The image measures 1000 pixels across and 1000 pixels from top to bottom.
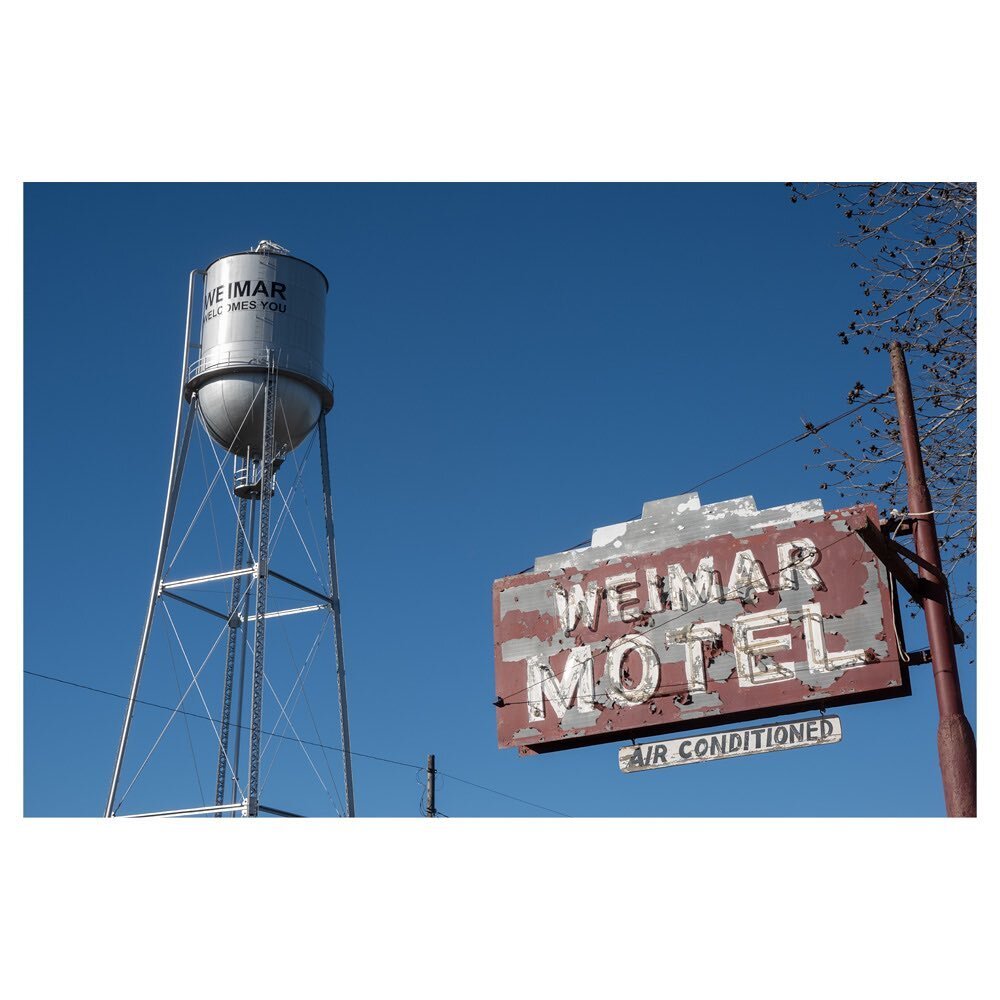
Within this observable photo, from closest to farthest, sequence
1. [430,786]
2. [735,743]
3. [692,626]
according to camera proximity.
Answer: [735,743] → [692,626] → [430,786]

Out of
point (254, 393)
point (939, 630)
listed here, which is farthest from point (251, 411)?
point (939, 630)

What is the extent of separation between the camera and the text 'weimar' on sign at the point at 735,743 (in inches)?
527

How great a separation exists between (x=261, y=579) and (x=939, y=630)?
16.9m

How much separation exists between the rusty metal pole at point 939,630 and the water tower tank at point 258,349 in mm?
17633

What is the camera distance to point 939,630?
12.0 metres

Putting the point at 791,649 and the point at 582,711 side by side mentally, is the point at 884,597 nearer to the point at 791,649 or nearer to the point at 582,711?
the point at 791,649

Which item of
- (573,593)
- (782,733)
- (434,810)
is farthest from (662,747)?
(434,810)

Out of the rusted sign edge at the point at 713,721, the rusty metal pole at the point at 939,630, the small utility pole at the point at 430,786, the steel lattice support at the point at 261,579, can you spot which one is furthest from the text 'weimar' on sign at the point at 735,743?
the small utility pole at the point at 430,786

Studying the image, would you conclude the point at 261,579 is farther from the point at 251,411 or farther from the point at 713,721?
the point at 713,721

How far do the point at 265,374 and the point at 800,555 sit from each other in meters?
15.0

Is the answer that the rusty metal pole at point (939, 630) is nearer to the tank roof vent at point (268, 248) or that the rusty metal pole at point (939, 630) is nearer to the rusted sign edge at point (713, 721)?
the rusted sign edge at point (713, 721)

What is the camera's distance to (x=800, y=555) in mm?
16266

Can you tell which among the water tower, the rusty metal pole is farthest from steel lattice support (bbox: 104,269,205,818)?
the rusty metal pole

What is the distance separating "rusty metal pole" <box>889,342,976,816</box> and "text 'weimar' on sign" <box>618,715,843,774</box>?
181 centimetres
